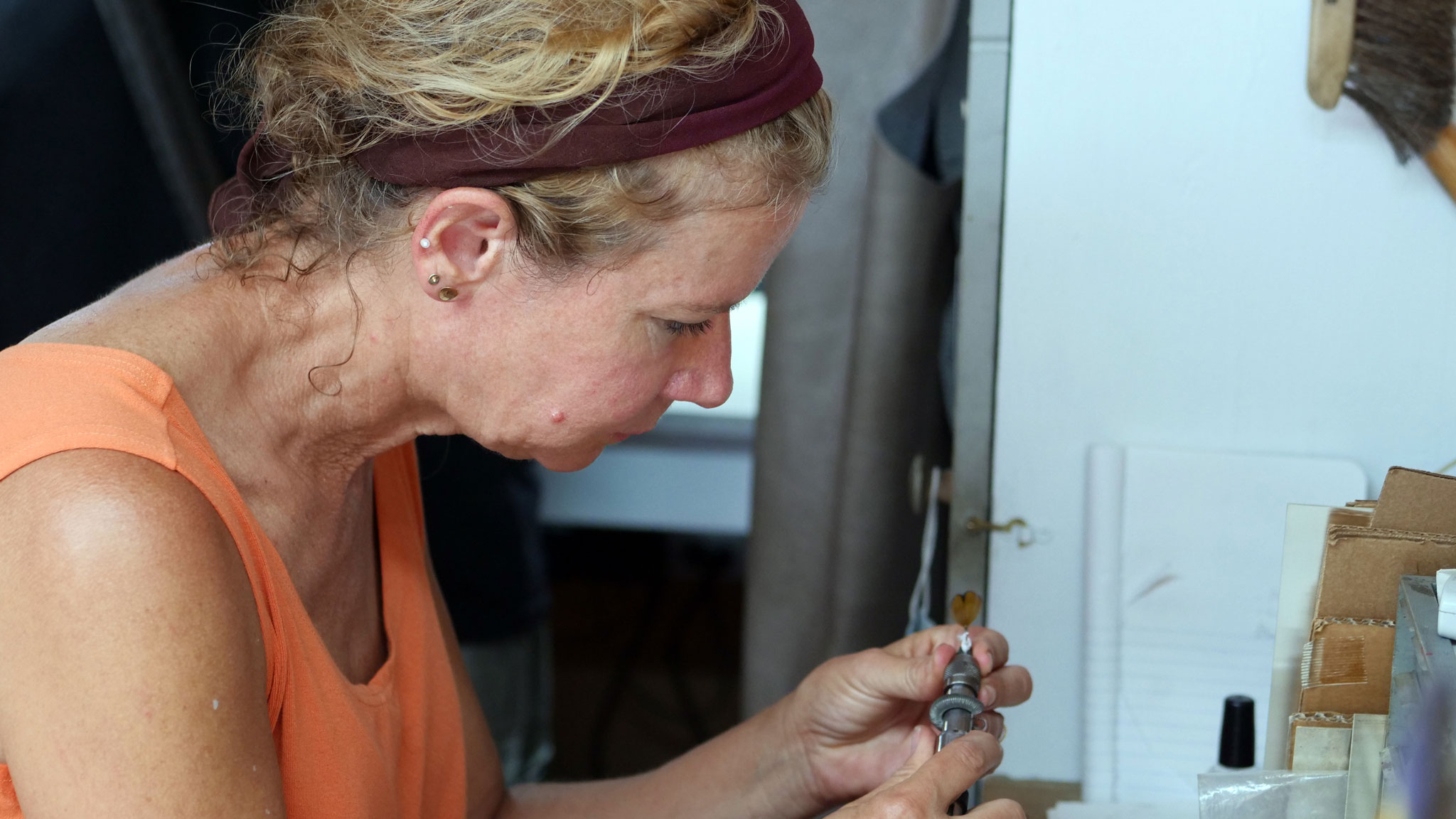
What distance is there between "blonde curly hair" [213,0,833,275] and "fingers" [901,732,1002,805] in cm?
33

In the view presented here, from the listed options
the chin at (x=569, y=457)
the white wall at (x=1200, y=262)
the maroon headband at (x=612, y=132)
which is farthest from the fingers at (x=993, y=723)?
the maroon headband at (x=612, y=132)

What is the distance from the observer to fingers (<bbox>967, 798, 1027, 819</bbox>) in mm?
658

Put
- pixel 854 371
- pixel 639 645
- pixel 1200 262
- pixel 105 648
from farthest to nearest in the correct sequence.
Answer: pixel 639 645 < pixel 854 371 < pixel 1200 262 < pixel 105 648

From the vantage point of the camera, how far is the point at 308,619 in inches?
28.1

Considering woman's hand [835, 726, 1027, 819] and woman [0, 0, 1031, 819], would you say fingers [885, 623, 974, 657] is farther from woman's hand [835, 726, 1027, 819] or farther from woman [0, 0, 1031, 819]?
woman's hand [835, 726, 1027, 819]

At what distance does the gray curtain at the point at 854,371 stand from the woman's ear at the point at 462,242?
531mm

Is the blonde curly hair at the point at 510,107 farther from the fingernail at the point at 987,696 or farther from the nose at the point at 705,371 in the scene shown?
the fingernail at the point at 987,696

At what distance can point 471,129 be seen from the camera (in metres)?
0.63

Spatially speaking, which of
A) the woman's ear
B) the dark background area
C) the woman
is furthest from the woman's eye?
the dark background area

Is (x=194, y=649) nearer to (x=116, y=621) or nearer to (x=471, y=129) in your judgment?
(x=116, y=621)

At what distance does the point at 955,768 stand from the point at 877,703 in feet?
0.66

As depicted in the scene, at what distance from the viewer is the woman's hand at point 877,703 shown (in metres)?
0.83

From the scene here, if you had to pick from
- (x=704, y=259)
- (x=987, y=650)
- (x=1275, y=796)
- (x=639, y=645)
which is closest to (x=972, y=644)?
(x=987, y=650)

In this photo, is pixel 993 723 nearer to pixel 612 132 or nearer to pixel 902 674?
pixel 902 674
